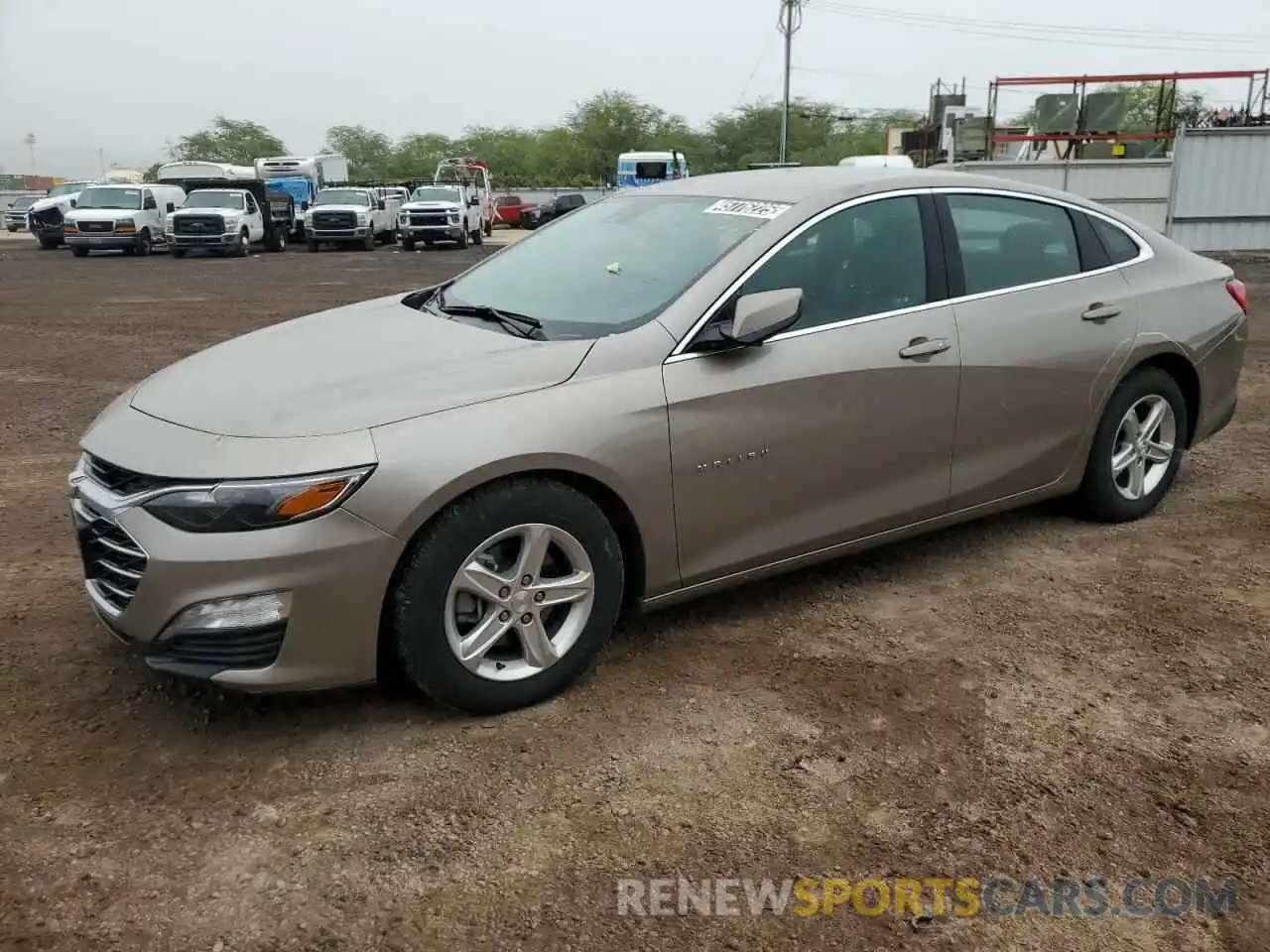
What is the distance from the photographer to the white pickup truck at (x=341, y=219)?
30469 millimetres

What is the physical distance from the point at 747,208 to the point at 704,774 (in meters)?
2.04

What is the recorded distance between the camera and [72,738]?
3.10 m

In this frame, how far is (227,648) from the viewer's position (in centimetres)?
283

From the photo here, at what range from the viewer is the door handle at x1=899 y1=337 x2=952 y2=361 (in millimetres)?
3873

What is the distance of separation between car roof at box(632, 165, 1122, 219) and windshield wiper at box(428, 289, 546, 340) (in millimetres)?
939


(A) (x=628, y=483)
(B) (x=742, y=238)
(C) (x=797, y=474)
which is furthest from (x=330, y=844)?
(B) (x=742, y=238)

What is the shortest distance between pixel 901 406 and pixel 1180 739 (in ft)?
4.67

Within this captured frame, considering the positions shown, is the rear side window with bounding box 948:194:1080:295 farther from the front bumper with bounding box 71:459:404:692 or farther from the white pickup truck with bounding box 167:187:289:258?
the white pickup truck with bounding box 167:187:289:258

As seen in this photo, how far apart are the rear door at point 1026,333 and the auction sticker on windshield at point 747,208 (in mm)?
760

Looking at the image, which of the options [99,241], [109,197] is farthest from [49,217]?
[99,241]

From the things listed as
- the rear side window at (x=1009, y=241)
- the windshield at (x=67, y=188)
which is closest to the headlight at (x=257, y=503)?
the rear side window at (x=1009, y=241)

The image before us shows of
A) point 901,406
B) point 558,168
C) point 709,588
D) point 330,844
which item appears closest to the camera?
point 330,844

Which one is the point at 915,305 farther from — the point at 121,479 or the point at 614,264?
the point at 121,479

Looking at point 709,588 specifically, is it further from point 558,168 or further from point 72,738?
point 558,168
